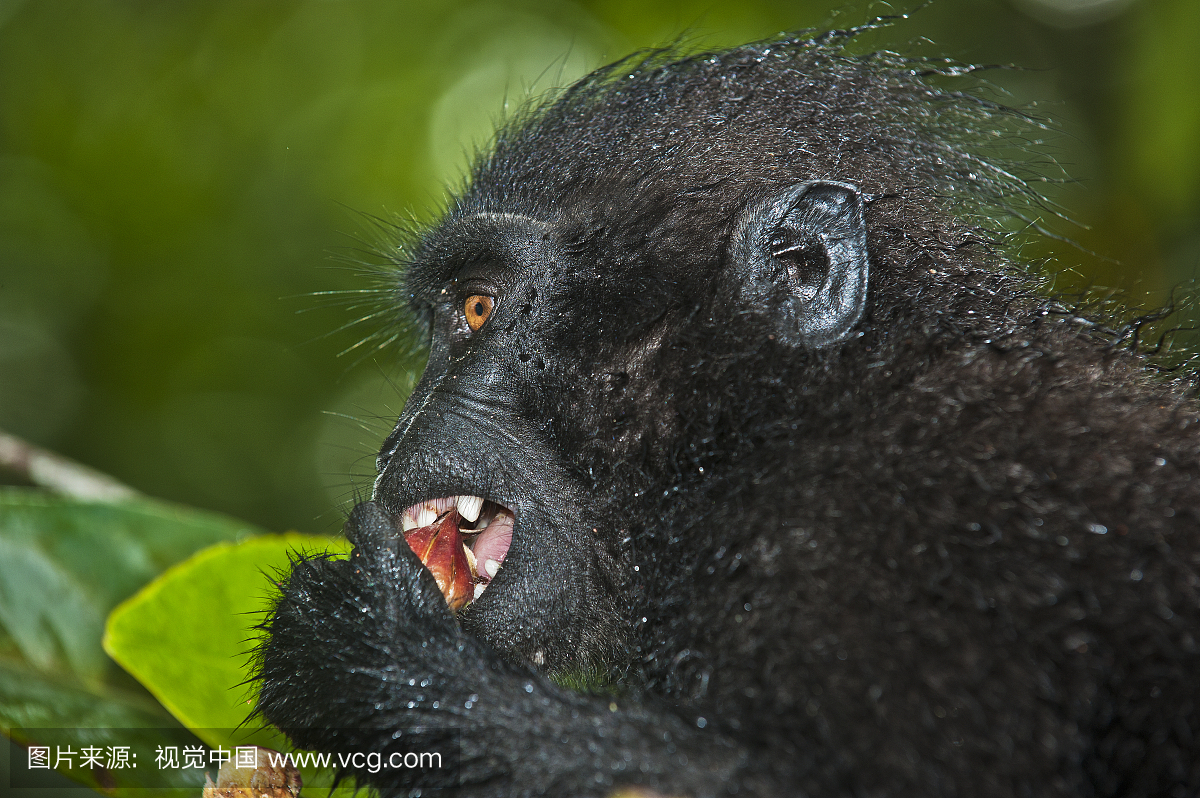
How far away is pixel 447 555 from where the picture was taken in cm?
274

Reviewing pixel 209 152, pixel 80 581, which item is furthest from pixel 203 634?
pixel 209 152

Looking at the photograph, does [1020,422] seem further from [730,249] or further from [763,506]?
[730,249]

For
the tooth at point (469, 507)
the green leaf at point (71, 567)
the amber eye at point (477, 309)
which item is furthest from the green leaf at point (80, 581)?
the amber eye at point (477, 309)

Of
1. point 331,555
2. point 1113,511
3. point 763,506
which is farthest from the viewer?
point 331,555

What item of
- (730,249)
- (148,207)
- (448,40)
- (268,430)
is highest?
(448,40)

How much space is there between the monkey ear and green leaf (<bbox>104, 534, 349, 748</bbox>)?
4.90 ft

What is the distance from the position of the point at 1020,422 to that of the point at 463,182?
2.10 m

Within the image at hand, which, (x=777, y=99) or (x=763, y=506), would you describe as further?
(x=777, y=99)

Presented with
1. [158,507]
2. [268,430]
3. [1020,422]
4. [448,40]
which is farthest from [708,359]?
[268,430]

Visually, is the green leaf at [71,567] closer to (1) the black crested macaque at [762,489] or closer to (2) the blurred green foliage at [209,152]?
(1) the black crested macaque at [762,489]

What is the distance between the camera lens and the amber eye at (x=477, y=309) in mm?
2883

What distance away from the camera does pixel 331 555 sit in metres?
2.61

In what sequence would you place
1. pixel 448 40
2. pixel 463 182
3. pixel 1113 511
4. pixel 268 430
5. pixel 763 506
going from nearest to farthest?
pixel 1113 511, pixel 763 506, pixel 463 182, pixel 448 40, pixel 268 430

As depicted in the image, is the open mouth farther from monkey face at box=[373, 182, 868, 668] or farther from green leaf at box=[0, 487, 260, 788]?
green leaf at box=[0, 487, 260, 788]
